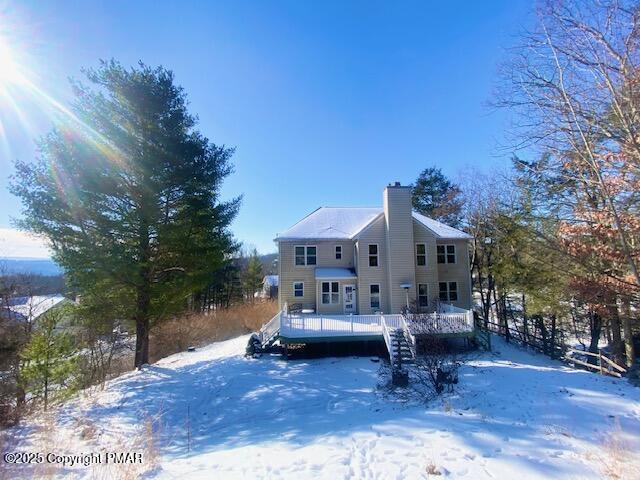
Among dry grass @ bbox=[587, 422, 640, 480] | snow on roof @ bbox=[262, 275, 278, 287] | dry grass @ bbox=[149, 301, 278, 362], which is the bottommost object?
dry grass @ bbox=[149, 301, 278, 362]

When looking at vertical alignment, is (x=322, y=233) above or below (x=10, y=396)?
above

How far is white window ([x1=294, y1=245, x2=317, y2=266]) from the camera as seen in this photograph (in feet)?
61.5

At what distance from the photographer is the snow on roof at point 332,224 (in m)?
18.8

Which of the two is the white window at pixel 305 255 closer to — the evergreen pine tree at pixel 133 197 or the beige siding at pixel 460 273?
the evergreen pine tree at pixel 133 197

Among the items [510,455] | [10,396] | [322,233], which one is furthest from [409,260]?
[10,396]

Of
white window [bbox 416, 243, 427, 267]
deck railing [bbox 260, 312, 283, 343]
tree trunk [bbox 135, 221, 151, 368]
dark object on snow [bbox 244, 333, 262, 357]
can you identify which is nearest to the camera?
tree trunk [bbox 135, 221, 151, 368]

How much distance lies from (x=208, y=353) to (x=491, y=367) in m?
12.9

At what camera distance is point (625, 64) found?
3889mm

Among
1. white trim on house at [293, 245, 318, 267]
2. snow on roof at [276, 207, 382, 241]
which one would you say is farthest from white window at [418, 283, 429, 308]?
white trim on house at [293, 245, 318, 267]

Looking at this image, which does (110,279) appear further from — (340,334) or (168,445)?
(340,334)

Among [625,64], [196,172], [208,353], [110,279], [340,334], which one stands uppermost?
[196,172]

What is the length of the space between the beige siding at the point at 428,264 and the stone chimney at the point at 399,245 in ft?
3.79

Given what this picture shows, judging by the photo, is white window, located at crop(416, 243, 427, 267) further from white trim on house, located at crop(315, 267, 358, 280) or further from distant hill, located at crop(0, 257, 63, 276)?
distant hill, located at crop(0, 257, 63, 276)

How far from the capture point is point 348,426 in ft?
21.5
